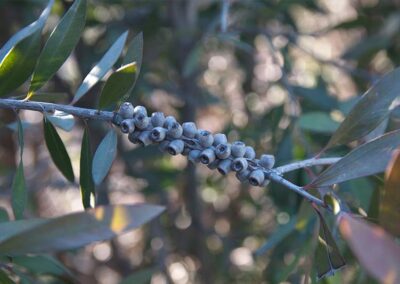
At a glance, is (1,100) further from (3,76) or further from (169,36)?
(169,36)

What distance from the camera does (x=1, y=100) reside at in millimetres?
782

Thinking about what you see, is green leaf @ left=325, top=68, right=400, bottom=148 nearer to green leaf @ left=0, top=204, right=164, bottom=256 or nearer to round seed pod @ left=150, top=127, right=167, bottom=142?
round seed pod @ left=150, top=127, right=167, bottom=142

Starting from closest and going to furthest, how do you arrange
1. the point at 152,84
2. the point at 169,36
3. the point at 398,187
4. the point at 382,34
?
the point at 398,187
the point at 152,84
the point at 382,34
the point at 169,36

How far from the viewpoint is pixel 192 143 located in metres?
0.76

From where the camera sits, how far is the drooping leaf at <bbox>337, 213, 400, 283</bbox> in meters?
0.46

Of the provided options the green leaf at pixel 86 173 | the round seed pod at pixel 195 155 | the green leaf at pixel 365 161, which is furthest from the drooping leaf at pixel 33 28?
the green leaf at pixel 365 161

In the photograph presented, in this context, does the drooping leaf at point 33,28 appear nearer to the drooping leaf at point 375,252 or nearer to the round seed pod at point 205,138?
the round seed pod at point 205,138

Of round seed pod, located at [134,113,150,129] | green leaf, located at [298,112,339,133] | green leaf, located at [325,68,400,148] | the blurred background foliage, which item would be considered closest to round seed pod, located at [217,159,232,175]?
round seed pod, located at [134,113,150,129]

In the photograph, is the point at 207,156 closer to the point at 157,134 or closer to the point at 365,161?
the point at 157,134

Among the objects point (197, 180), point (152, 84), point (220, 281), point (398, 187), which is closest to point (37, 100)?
point (398, 187)

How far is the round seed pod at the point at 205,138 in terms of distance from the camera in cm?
76

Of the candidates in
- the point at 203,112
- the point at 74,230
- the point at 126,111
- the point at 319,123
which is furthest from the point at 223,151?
the point at 203,112

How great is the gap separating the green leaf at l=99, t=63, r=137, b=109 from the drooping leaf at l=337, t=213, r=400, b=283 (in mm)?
368

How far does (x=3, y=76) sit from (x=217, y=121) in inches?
73.9
